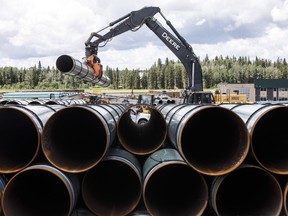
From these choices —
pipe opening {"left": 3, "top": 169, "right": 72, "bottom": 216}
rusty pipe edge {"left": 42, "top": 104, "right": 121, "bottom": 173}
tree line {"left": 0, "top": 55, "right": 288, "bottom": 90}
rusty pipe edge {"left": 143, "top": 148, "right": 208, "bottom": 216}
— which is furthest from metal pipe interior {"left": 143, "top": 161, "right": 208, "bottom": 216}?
tree line {"left": 0, "top": 55, "right": 288, "bottom": 90}

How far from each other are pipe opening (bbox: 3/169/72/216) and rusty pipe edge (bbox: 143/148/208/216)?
108 cm

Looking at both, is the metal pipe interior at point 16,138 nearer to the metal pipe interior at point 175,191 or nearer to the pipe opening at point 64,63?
the metal pipe interior at point 175,191

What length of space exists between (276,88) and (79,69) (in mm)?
49957

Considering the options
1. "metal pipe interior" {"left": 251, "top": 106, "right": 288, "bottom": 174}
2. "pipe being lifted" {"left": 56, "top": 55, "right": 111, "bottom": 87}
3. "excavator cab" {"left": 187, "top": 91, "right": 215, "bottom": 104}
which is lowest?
"metal pipe interior" {"left": 251, "top": 106, "right": 288, "bottom": 174}

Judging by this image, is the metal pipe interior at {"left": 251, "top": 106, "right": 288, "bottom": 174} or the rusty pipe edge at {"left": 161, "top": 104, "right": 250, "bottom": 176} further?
the metal pipe interior at {"left": 251, "top": 106, "right": 288, "bottom": 174}

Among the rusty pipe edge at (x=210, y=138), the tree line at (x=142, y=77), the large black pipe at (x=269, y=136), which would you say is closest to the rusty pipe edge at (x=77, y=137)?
the rusty pipe edge at (x=210, y=138)

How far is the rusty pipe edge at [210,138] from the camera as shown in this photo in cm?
412

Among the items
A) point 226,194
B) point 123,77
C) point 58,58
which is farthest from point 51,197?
point 123,77

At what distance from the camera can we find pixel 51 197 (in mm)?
4711

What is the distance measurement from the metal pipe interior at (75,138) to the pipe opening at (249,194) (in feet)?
5.55

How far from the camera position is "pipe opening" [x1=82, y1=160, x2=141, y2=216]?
4.40 metres

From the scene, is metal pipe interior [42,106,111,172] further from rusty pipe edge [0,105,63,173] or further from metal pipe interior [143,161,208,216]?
metal pipe interior [143,161,208,216]

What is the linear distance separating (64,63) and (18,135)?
4.98 meters

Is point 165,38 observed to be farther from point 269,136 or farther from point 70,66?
point 269,136
